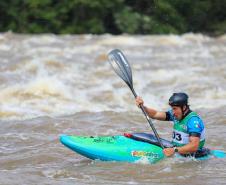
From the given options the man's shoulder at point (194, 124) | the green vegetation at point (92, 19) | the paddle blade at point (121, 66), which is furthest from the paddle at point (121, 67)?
the green vegetation at point (92, 19)

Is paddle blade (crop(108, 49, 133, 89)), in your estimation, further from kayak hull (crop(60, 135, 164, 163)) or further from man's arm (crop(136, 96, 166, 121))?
kayak hull (crop(60, 135, 164, 163))

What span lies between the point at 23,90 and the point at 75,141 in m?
4.37

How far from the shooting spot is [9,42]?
55.9 ft

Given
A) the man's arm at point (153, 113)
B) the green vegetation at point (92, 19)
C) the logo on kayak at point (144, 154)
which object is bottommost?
the logo on kayak at point (144, 154)

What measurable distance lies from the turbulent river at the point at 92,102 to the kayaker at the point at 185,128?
164 mm

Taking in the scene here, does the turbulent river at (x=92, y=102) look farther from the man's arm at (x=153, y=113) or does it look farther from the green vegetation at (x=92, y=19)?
the green vegetation at (x=92, y=19)

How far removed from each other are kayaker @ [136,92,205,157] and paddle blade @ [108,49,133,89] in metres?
1.09

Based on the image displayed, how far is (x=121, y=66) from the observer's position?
6.50m

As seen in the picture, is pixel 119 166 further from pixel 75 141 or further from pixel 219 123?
pixel 219 123

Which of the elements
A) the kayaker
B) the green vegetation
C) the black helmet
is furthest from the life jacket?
the green vegetation

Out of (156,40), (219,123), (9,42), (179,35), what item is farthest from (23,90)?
(179,35)

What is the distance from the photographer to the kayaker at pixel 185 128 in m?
5.20

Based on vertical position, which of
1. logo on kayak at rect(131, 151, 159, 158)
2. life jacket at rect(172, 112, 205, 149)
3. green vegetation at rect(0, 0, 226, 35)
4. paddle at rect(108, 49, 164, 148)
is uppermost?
green vegetation at rect(0, 0, 226, 35)

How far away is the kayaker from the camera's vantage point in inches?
205
